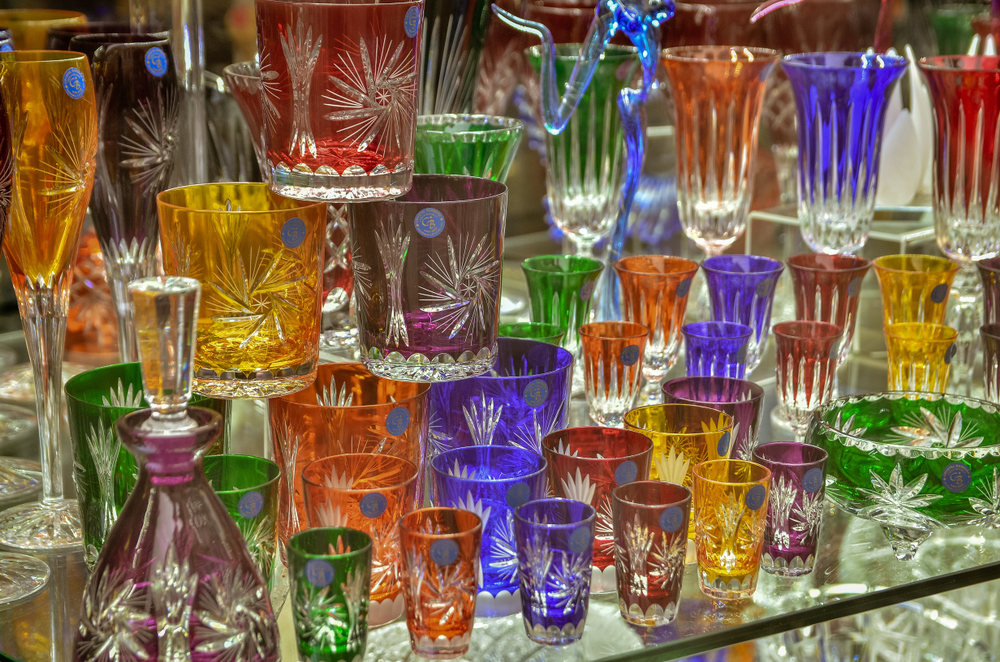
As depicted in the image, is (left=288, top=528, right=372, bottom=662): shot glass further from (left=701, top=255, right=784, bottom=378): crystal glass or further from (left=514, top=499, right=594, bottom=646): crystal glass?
(left=701, top=255, right=784, bottom=378): crystal glass

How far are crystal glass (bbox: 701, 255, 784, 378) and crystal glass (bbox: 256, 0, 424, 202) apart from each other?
40cm

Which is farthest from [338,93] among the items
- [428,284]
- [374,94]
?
[428,284]

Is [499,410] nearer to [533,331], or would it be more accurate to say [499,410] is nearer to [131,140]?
[533,331]

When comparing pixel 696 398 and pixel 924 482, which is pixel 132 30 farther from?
pixel 924 482

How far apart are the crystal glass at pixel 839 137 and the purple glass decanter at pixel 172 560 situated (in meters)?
0.77

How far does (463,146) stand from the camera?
1.01 m

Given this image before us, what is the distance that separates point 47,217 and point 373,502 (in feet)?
1.13

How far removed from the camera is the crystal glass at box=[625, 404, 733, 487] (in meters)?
0.83

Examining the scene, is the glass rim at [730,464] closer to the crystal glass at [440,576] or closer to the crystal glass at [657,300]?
the crystal glass at [440,576]

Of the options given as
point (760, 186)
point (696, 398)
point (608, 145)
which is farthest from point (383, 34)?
point (760, 186)

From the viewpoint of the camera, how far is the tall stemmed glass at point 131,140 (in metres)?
0.93

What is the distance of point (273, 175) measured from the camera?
0.82 metres

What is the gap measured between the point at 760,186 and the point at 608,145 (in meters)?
0.68

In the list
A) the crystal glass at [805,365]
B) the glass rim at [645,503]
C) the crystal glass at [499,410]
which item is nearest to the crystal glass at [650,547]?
the glass rim at [645,503]
